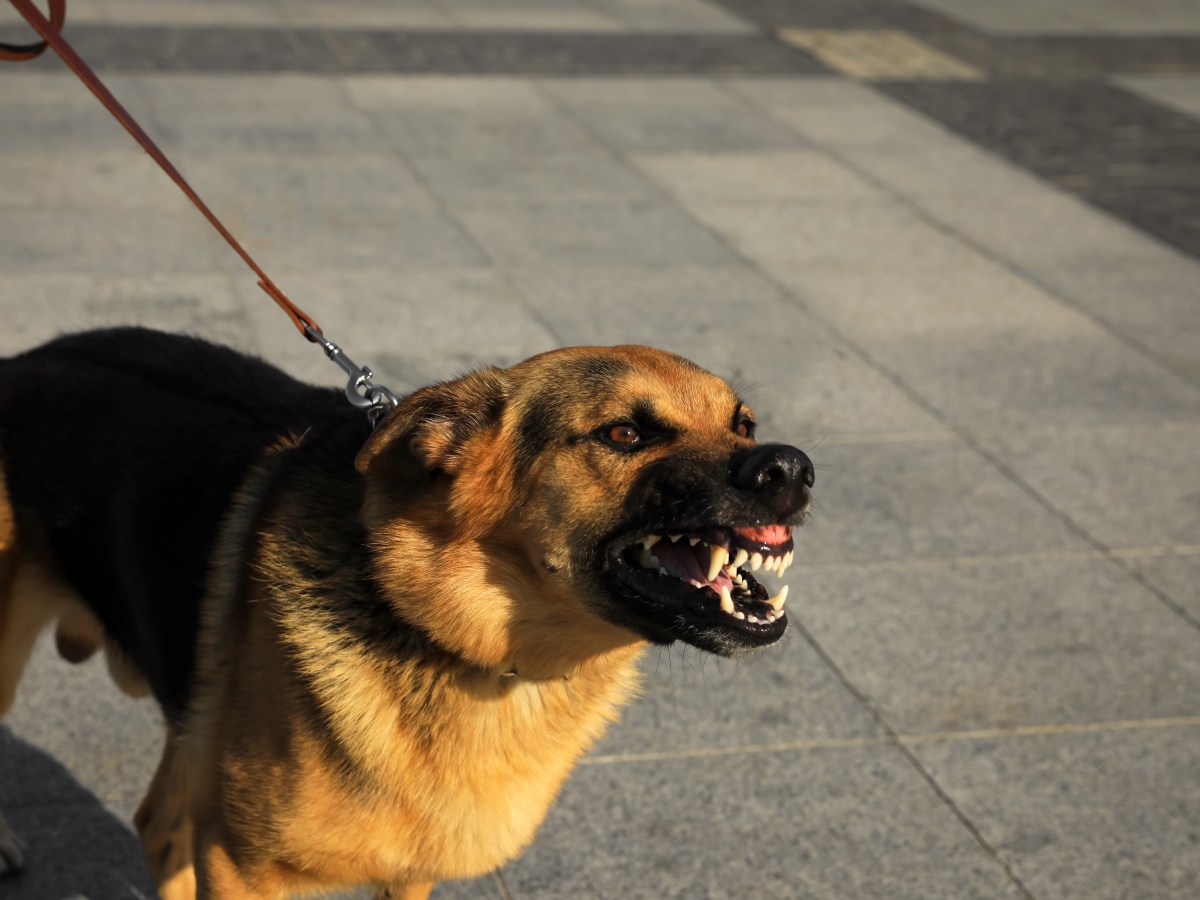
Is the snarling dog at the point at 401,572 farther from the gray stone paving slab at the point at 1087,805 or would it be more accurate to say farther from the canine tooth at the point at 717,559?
the gray stone paving slab at the point at 1087,805

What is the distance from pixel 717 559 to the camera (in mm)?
3010

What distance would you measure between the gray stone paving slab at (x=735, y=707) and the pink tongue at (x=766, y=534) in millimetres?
1617

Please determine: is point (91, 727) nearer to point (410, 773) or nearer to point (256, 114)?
point (410, 773)

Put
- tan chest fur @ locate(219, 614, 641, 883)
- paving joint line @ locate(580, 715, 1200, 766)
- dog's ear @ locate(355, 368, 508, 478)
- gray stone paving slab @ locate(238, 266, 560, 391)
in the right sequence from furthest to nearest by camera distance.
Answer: gray stone paving slab @ locate(238, 266, 560, 391), paving joint line @ locate(580, 715, 1200, 766), tan chest fur @ locate(219, 614, 641, 883), dog's ear @ locate(355, 368, 508, 478)

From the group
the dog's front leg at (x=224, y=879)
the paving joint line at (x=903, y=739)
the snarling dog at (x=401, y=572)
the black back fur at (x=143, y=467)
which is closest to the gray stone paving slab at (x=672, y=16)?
the paving joint line at (x=903, y=739)

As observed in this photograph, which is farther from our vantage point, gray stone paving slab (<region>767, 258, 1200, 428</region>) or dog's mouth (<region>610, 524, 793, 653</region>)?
gray stone paving slab (<region>767, 258, 1200, 428</region>)

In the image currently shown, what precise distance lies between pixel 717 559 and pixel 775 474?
0.74 feet

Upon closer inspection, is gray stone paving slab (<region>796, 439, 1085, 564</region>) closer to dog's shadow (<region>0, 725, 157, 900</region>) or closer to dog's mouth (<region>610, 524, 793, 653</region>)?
dog's mouth (<region>610, 524, 793, 653</region>)

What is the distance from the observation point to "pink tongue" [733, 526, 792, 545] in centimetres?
301

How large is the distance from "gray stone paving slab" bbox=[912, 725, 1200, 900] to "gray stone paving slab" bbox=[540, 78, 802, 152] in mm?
6761

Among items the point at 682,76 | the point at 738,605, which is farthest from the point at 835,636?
the point at 682,76

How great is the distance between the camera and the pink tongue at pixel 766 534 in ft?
9.86

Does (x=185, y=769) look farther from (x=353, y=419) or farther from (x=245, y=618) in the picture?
(x=353, y=419)

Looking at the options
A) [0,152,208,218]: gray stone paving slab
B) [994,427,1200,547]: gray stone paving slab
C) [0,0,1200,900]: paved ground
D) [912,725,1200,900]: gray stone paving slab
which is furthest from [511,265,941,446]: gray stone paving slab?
[0,152,208,218]: gray stone paving slab
